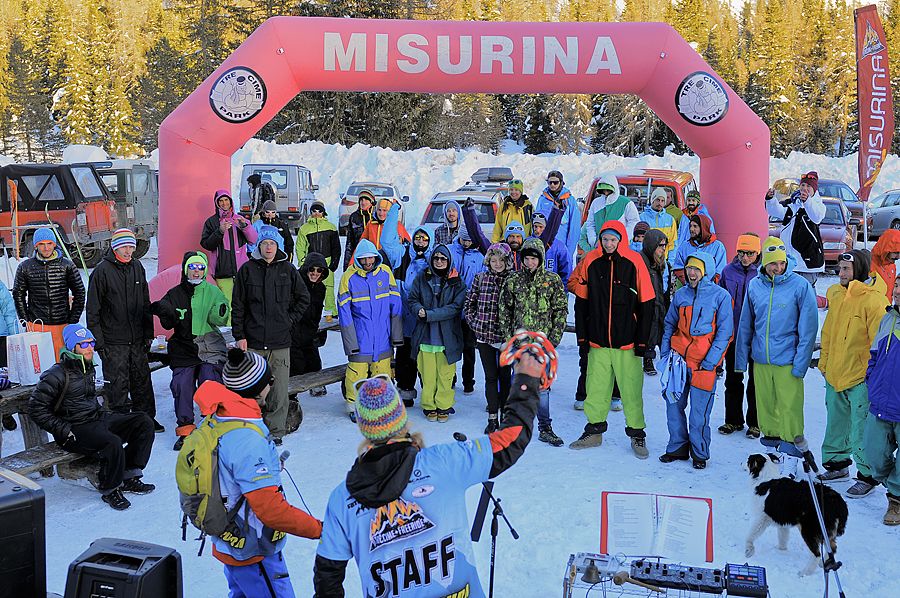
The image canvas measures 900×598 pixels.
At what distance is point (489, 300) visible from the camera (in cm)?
720

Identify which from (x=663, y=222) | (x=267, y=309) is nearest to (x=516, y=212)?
(x=663, y=222)

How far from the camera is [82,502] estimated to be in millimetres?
5965

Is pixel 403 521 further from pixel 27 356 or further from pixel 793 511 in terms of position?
pixel 27 356

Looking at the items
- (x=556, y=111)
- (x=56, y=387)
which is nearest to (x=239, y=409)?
(x=56, y=387)

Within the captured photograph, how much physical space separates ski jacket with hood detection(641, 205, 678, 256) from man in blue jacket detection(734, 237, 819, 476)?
3.27 metres

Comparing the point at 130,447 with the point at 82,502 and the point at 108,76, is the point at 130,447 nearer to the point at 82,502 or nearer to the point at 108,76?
the point at 82,502

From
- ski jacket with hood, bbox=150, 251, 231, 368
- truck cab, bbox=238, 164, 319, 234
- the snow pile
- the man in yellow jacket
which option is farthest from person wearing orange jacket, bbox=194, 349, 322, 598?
the snow pile

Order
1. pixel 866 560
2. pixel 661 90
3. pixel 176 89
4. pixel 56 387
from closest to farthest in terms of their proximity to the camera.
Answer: pixel 866 560 → pixel 56 387 → pixel 661 90 → pixel 176 89

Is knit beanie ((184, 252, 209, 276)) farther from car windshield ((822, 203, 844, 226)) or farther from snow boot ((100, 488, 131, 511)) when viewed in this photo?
car windshield ((822, 203, 844, 226))

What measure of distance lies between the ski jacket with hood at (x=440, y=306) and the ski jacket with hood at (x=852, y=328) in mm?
3205

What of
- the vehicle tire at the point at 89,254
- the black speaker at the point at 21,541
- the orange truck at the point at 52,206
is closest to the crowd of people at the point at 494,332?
the black speaker at the point at 21,541

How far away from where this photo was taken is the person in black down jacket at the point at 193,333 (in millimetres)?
7078

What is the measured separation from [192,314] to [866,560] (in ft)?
17.9

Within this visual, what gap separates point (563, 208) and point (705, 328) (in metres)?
3.33
